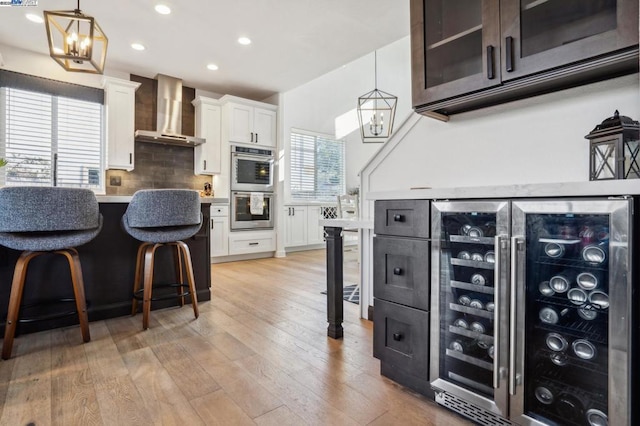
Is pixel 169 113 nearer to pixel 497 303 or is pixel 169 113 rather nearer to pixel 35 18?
pixel 35 18

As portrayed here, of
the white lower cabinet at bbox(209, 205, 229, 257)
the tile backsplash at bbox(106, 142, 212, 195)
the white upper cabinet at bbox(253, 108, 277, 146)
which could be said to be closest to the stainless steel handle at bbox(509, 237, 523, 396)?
the white lower cabinet at bbox(209, 205, 229, 257)

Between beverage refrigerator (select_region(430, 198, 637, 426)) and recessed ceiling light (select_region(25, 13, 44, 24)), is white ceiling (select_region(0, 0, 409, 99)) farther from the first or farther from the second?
beverage refrigerator (select_region(430, 198, 637, 426))

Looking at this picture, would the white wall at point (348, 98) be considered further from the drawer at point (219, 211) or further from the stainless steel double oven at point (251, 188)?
the drawer at point (219, 211)

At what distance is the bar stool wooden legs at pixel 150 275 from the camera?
2.28 meters

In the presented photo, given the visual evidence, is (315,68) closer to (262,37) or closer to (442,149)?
(262,37)

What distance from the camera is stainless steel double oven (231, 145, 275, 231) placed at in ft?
16.7

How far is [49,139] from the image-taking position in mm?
4172

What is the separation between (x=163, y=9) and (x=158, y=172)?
7.65ft

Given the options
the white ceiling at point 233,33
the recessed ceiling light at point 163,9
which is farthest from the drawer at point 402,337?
the recessed ceiling light at point 163,9

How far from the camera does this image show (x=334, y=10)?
10.6ft

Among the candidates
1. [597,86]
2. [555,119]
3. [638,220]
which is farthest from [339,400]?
[597,86]

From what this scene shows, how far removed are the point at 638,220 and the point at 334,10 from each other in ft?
10.2

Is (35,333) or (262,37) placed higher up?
(262,37)

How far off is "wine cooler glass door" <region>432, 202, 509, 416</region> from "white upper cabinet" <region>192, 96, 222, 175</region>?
4270 mm
